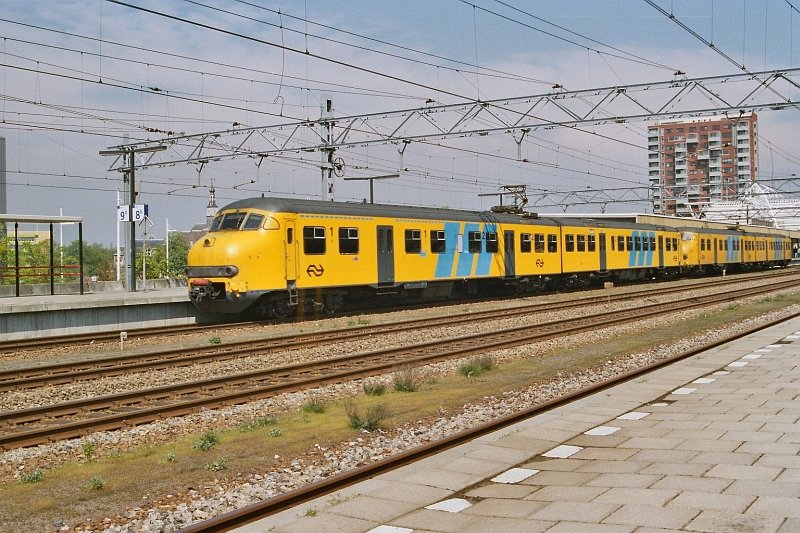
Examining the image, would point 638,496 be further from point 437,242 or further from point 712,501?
point 437,242

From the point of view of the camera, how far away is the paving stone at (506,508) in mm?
6125

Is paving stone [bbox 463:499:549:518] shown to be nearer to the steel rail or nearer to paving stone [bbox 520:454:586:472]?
paving stone [bbox 520:454:586:472]

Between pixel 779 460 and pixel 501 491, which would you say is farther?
pixel 779 460

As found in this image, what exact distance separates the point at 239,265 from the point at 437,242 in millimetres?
8955

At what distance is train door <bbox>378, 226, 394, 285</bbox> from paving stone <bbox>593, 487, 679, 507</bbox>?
67.8 feet

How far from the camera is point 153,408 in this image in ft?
36.8

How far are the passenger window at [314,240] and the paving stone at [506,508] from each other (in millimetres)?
18132

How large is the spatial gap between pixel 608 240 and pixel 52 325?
27.8m

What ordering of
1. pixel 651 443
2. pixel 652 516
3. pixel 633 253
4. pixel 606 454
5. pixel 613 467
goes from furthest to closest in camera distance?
1. pixel 633 253
2. pixel 651 443
3. pixel 606 454
4. pixel 613 467
5. pixel 652 516

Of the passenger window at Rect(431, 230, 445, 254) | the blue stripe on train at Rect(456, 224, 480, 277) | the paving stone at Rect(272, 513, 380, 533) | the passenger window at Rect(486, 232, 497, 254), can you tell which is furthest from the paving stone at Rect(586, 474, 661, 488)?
the passenger window at Rect(486, 232, 497, 254)

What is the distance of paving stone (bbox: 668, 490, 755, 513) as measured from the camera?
593 cm

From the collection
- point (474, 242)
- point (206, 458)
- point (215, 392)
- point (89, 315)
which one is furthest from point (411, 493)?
point (474, 242)

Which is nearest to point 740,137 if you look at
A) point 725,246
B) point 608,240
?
point 725,246

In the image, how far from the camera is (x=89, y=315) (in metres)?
24.6
